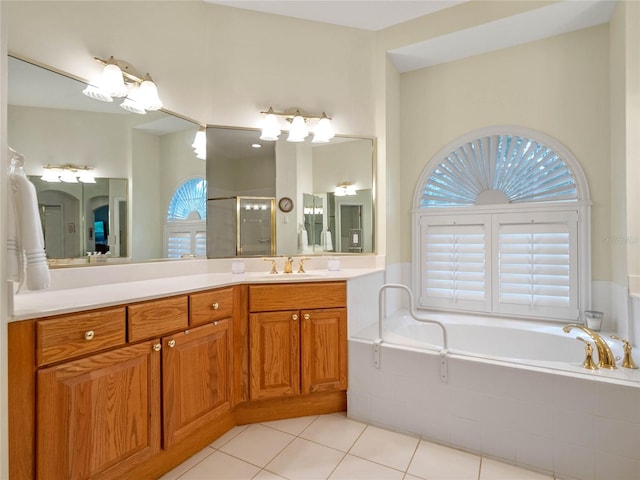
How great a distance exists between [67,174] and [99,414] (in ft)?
3.82

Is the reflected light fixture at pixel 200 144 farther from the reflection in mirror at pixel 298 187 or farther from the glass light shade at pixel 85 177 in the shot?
the glass light shade at pixel 85 177

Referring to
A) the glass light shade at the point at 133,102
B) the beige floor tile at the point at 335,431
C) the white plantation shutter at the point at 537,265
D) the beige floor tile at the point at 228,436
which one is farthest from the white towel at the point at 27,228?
the white plantation shutter at the point at 537,265

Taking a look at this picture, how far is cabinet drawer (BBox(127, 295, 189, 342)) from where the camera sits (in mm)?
1466

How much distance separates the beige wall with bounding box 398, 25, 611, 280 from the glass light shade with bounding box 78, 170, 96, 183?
7.58 ft

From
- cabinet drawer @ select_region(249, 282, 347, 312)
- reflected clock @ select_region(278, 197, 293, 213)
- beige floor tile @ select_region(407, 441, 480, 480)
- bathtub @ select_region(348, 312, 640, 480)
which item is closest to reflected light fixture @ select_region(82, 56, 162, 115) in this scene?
reflected clock @ select_region(278, 197, 293, 213)

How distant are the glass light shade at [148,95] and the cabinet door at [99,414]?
1.41 meters

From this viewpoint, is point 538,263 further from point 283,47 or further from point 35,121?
point 35,121

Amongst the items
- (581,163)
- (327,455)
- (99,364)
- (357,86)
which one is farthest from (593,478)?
(357,86)

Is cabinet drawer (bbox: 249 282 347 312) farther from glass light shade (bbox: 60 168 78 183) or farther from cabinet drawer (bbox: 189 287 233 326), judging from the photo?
glass light shade (bbox: 60 168 78 183)

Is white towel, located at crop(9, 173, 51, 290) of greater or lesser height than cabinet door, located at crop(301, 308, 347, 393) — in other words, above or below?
above

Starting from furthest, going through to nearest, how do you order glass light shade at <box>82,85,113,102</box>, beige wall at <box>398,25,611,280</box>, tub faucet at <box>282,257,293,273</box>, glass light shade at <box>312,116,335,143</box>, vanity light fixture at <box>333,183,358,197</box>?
vanity light fixture at <box>333,183,358,197</box>, glass light shade at <box>312,116,335,143</box>, tub faucet at <box>282,257,293,273</box>, beige wall at <box>398,25,611,280</box>, glass light shade at <box>82,85,113,102</box>

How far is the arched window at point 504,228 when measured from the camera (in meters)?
2.48

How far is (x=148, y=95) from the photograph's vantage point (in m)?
2.05

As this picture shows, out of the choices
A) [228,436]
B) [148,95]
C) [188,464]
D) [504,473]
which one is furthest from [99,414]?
[504,473]
